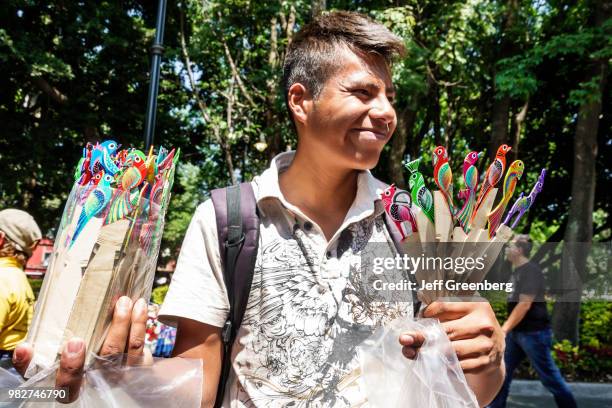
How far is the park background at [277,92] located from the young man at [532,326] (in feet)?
10.9

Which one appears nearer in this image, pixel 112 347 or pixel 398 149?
pixel 112 347

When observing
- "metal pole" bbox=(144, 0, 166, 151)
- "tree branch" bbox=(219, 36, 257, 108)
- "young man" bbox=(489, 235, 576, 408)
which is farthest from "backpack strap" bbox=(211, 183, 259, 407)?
"tree branch" bbox=(219, 36, 257, 108)

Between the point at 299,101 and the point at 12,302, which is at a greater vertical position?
the point at 299,101

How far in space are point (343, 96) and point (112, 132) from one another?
1105 centimetres

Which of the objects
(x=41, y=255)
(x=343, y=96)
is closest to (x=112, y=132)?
(x=343, y=96)

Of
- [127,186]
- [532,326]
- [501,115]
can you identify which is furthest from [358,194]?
[501,115]

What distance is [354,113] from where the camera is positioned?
63.8 inches

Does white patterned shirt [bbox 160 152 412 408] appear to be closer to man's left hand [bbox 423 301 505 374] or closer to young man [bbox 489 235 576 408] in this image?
man's left hand [bbox 423 301 505 374]

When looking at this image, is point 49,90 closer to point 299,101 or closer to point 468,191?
point 299,101

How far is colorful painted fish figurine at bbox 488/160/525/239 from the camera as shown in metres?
1.38

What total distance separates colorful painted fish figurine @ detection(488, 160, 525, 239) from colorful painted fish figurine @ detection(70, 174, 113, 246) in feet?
3.32

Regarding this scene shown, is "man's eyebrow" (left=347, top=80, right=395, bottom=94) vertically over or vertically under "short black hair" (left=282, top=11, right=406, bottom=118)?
under

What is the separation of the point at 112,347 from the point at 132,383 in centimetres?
11

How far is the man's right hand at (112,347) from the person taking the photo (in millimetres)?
1210
